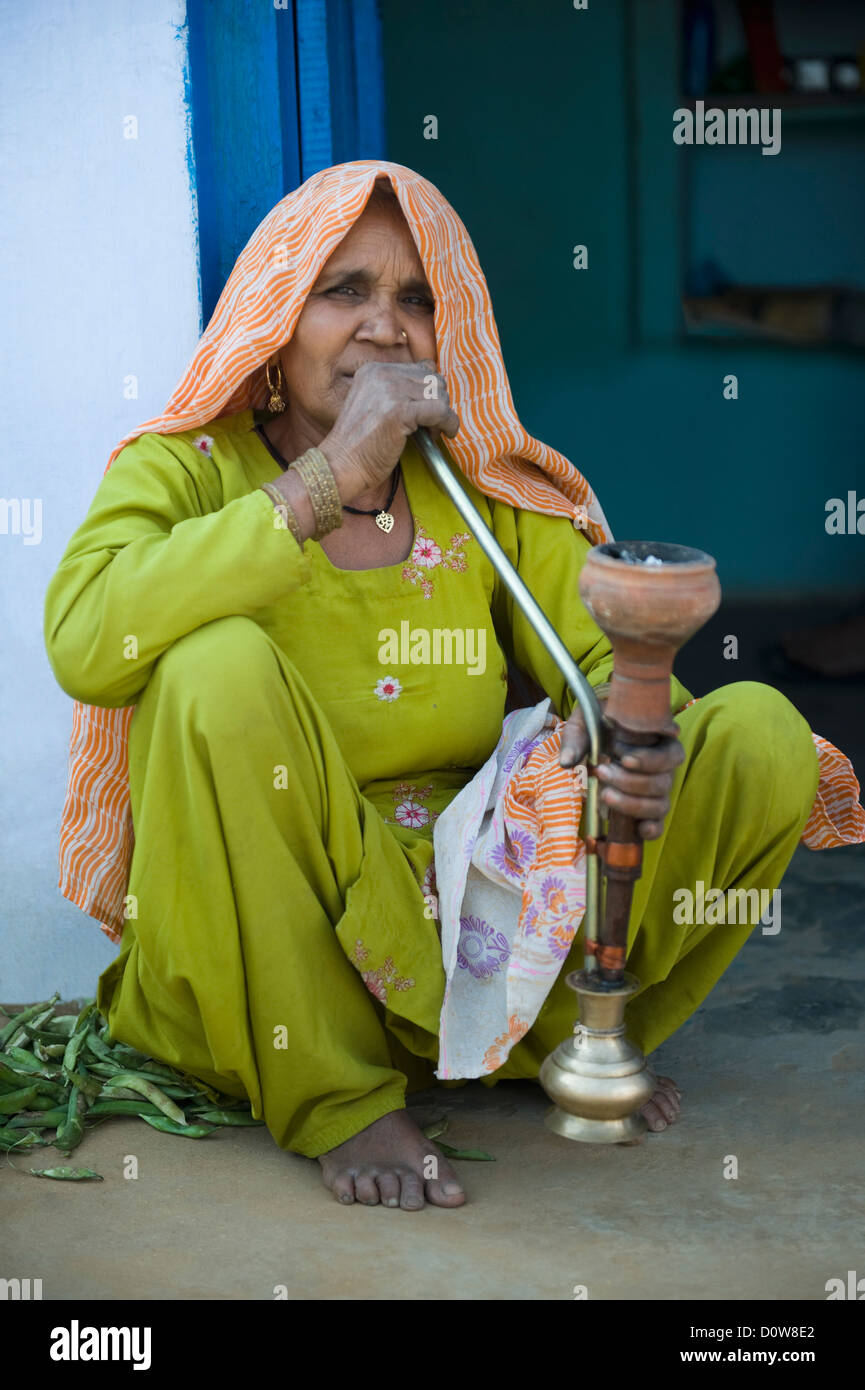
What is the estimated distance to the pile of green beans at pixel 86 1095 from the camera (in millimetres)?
2584

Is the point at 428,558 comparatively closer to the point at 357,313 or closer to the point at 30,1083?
the point at 357,313

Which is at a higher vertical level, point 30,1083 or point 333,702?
point 333,702

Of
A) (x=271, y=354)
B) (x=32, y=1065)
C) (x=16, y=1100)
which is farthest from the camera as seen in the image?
(x=32, y=1065)

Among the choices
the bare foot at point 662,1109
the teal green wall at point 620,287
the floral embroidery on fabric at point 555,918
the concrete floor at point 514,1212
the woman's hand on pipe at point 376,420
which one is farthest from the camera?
the teal green wall at point 620,287

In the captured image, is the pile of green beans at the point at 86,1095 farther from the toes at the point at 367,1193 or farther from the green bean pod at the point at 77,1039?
the toes at the point at 367,1193

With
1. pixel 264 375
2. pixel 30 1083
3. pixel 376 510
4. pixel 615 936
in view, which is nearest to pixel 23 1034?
pixel 30 1083

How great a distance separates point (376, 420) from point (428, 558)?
0.38m

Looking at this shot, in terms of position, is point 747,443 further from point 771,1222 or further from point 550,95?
point 771,1222

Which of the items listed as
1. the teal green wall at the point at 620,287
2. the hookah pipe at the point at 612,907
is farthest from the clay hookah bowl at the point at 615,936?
the teal green wall at the point at 620,287

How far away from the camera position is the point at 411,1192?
233cm

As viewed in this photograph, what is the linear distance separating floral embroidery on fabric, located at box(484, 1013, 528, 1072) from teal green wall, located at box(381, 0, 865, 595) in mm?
4012

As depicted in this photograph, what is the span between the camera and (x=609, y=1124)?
198cm

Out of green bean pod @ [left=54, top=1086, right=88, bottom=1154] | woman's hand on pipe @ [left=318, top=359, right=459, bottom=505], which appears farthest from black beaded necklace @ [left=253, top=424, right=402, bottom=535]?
green bean pod @ [left=54, top=1086, right=88, bottom=1154]

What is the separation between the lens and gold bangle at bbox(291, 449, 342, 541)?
2389 mm
